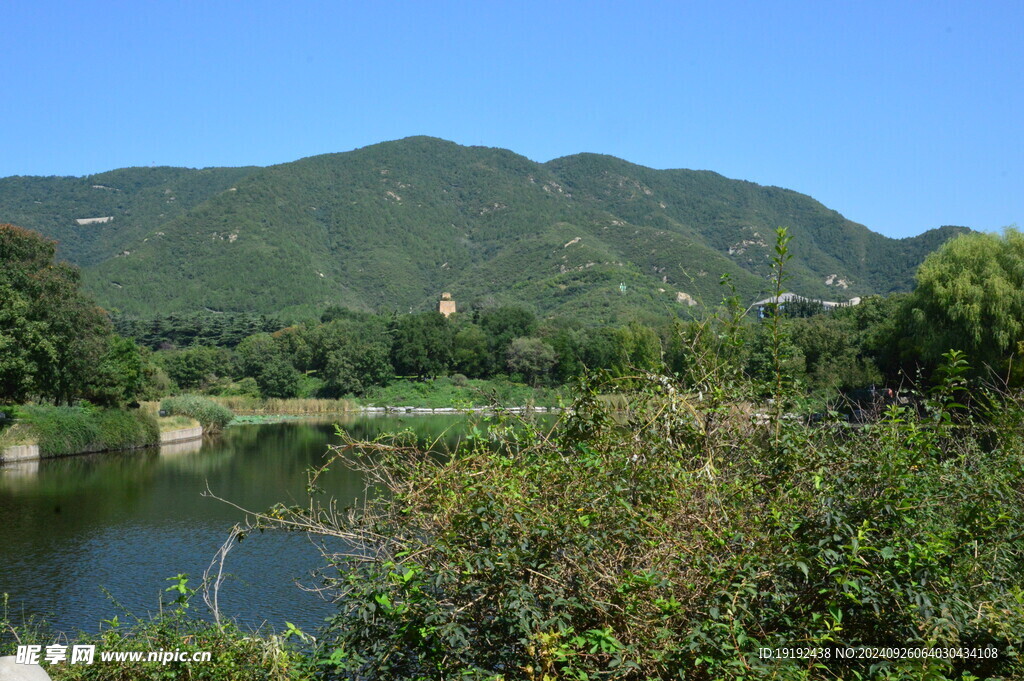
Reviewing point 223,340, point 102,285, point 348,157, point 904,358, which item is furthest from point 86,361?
point 348,157

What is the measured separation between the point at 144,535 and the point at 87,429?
50.0 ft

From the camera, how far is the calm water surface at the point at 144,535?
36.7ft

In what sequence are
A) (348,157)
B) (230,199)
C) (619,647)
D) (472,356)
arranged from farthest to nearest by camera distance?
1. (348,157)
2. (230,199)
3. (472,356)
4. (619,647)

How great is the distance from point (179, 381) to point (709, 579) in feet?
185

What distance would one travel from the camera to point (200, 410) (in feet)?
128

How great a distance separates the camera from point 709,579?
12.3 ft

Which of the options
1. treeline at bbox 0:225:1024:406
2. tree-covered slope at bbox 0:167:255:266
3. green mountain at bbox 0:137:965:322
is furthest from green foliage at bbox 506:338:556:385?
tree-covered slope at bbox 0:167:255:266

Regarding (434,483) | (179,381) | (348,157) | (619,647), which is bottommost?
(179,381)

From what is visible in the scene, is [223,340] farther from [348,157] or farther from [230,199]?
[348,157]

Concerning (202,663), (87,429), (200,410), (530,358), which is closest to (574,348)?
(530,358)

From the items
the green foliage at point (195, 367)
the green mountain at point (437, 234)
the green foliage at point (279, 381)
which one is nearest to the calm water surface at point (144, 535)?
the green foliage at point (279, 381)

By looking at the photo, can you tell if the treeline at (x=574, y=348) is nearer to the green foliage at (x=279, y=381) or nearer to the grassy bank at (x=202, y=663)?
the green foliage at (x=279, y=381)

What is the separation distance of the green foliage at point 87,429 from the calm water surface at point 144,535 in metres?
0.74

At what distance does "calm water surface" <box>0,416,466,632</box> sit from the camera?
11.2 metres
